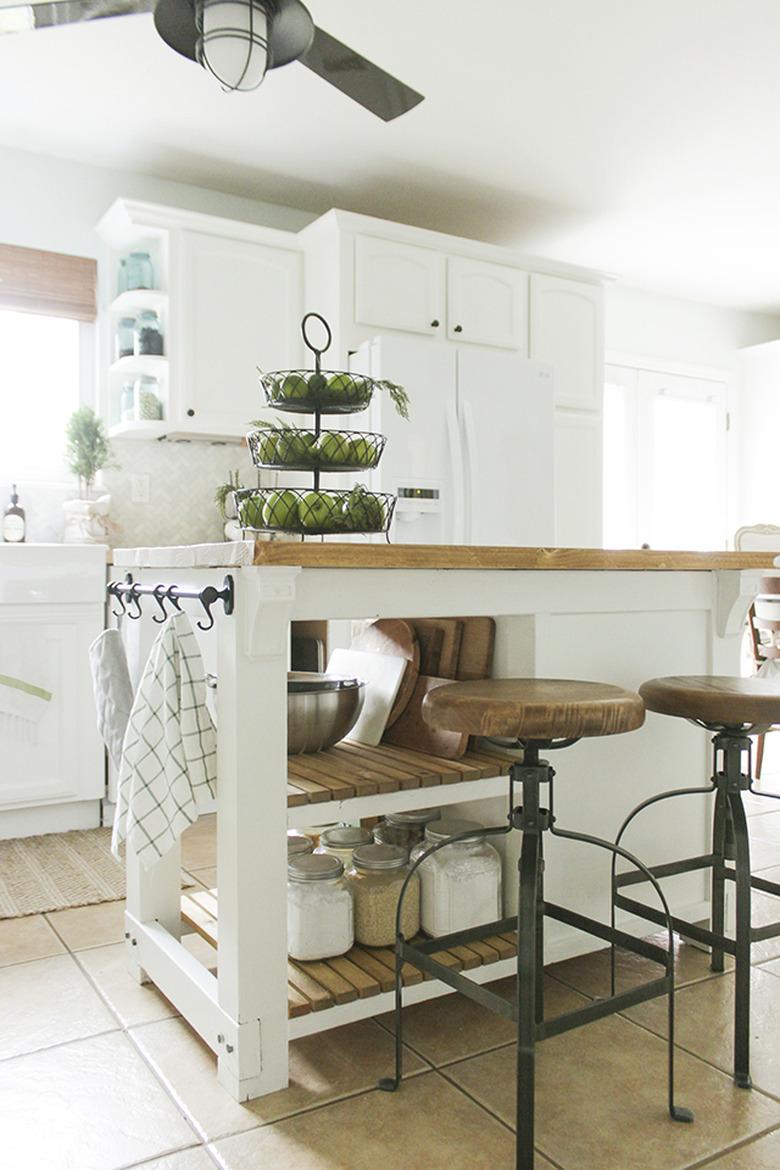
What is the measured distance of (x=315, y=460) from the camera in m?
1.62

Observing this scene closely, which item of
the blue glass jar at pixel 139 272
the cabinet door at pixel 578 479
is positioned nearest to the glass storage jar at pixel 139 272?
the blue glass jar at pixel 139 272

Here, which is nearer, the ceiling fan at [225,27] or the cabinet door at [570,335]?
the ceiling fan at [225,27]

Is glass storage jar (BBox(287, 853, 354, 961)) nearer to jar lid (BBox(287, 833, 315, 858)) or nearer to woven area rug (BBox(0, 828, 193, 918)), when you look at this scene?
jar lid (BBox(287, 833, 315, 858))

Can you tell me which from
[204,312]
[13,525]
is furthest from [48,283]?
[13,525]

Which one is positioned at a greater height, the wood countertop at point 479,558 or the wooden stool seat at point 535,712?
the wood countertop at point 479,558

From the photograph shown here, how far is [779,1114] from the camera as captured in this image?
147 centimetres

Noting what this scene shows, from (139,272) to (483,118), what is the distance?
1414mm

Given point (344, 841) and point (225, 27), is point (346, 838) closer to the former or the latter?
point (344, 841)

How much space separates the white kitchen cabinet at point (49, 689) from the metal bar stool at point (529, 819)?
6.24 feet

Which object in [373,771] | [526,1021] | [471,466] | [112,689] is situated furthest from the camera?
[471,466]

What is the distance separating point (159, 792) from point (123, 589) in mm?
539

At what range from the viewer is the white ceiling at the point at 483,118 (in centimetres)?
285

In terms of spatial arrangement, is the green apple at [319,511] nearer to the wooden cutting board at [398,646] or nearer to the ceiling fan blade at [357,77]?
the wooden cutting board at [398,646]

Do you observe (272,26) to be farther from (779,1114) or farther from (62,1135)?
(779,1114)
